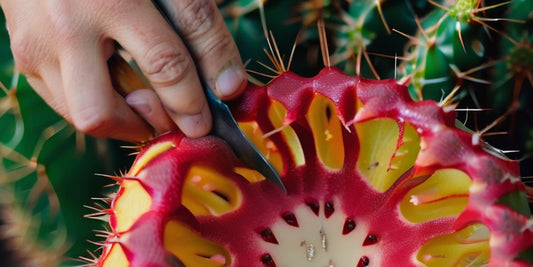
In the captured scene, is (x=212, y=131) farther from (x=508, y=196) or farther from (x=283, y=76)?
(x=508, y=196)

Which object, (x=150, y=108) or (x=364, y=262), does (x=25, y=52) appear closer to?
(x=150, y=108)

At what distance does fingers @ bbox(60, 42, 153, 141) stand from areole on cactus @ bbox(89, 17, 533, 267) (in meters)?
0.04

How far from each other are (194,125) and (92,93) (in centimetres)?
7

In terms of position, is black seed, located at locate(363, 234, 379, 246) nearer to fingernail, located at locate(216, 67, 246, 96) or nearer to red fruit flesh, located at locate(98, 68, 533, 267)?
red fruit flesh, located at locate(98, 68, 533, 267)

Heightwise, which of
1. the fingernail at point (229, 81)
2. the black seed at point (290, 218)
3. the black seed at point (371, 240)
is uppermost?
the fingernail at point (229, 81)

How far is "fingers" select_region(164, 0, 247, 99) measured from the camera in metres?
0.47

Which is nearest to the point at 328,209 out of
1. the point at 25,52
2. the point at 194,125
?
the point at 194,125

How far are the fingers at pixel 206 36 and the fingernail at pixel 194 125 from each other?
0.08 feet

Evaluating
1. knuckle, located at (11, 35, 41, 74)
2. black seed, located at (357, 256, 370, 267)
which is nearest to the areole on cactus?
black seed, located at (357, 256, 370, 267)

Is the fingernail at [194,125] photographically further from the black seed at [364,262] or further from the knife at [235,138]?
the black seed at [364,262]

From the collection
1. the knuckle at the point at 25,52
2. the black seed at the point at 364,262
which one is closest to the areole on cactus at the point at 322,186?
the black seed at the point at 364,262

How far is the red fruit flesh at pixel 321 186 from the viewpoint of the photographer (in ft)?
1.35

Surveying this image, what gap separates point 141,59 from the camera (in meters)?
0.46

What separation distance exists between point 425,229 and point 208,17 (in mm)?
202
